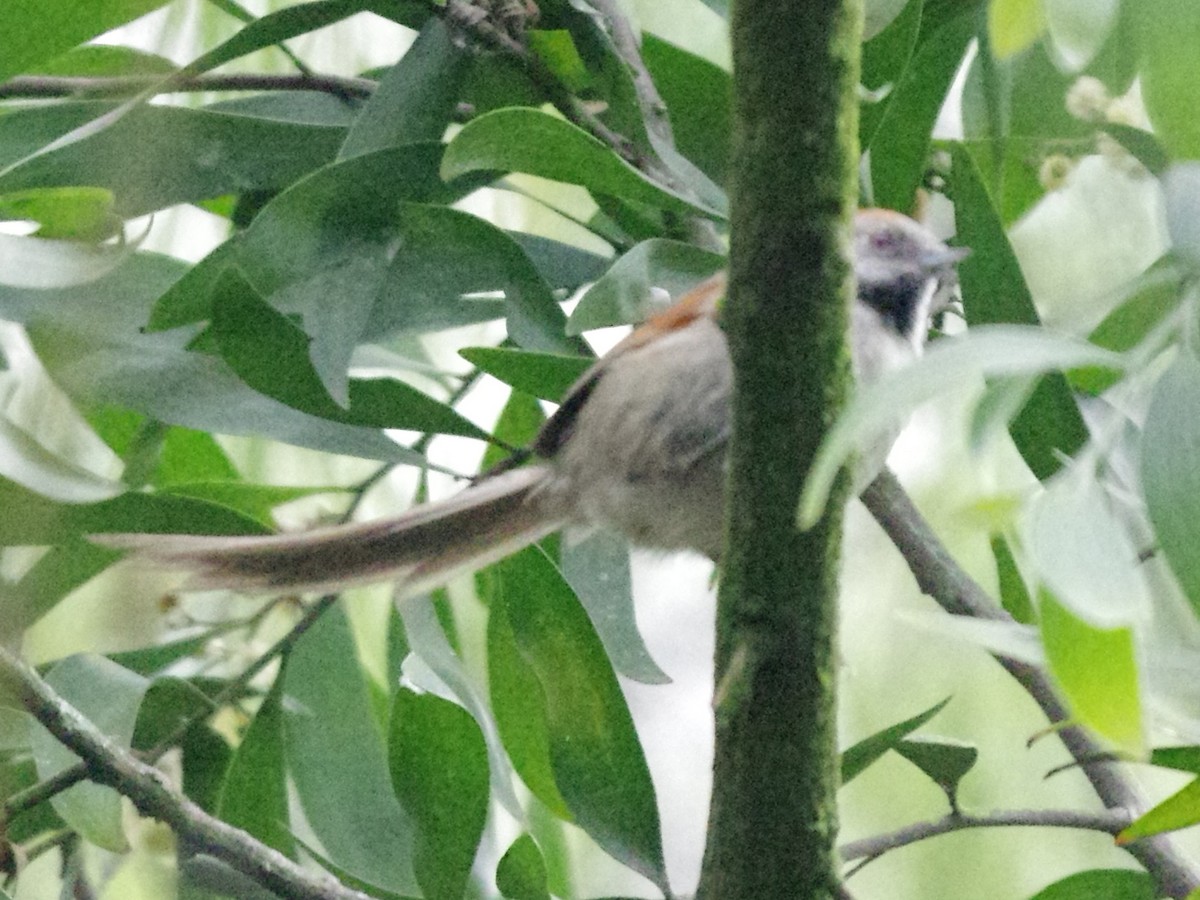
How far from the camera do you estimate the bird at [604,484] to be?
169 centimetres

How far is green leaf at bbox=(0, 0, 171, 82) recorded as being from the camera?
1349 millimetres

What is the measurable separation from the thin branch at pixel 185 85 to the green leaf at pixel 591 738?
71cm

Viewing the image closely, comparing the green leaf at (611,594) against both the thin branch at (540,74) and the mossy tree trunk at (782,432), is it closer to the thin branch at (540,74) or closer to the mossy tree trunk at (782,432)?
the thin branch at (540,74)

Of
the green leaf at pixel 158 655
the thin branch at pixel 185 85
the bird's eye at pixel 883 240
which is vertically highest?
the thin branch at pixel 185 85

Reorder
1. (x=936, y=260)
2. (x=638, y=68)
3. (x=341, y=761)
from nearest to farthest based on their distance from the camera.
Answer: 1. (x=638, y=68)
2. (x=341, y=761)
3. (x=936, y=260)

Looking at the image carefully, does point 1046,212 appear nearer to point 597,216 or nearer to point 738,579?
point 597,216

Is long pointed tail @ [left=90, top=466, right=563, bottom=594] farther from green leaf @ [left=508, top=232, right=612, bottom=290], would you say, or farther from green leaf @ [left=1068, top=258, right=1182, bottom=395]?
green leaf @ [left=1068, top=258, right=1182, bottom=395]

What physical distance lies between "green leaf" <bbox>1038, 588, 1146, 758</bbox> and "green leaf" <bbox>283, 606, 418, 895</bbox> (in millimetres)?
1136

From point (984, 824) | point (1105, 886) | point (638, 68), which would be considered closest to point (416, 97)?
point (638, 68)

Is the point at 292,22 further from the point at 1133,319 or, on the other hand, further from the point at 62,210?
the point at 1133,319

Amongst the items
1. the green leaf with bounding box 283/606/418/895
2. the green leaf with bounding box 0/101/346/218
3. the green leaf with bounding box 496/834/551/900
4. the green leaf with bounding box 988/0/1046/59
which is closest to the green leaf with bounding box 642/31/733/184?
the green leaf with bounding box 0/101/346/218

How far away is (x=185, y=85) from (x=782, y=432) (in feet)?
3.35

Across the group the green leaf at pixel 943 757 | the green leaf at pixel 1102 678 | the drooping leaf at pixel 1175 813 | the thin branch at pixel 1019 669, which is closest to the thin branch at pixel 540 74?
the thin branch at pixel 1019 669

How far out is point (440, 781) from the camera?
1.39 meters
